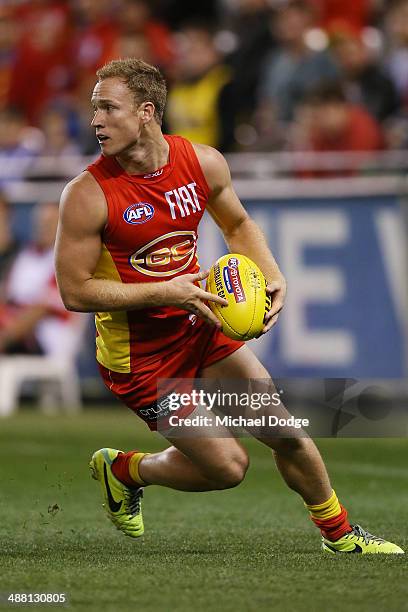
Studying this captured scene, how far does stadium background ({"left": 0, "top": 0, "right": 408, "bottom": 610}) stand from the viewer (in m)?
10.0

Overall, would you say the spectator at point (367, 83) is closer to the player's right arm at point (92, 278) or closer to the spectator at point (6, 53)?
the spectator at point (6, 53)

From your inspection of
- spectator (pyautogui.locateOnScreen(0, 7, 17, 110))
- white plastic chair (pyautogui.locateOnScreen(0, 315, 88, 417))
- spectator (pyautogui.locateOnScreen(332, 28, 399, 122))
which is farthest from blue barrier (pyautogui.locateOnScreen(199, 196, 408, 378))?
spectator (pyautogui.locateOnScreen(0, 7, 17, 110))

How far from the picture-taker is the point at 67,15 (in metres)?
16.7

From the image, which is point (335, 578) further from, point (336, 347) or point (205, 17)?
point (205, 17)

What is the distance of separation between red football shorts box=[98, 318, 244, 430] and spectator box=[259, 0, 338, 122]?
24.0 feet

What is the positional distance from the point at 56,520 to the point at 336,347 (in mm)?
5360

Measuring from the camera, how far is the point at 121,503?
654 centimetres

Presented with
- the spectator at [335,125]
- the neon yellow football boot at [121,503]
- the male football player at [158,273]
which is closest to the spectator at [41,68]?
the spectator at [335,125]

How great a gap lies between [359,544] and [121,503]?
1.23 meters

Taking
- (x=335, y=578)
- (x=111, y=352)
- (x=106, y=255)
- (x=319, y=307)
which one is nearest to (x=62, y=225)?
(x=106, y=255)

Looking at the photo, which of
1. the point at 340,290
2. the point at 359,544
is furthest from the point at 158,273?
the point at 340,290

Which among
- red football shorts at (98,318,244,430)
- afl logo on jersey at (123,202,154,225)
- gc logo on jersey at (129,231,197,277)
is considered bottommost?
red football shorts at (98,318,244,430)

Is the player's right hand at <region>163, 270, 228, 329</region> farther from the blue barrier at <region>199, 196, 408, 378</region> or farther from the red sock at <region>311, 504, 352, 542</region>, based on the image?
the blue barrier at <region>199, 196, 408, 378</region>

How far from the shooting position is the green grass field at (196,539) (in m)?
4.92
